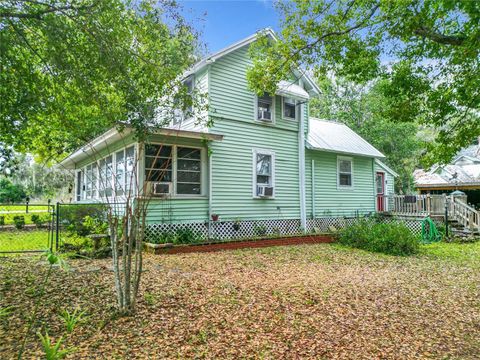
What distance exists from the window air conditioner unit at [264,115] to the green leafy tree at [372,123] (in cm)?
1437

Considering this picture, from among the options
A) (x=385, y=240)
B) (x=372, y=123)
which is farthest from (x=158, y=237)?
(x=372, y=123)

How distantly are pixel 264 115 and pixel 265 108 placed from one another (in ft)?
1.14

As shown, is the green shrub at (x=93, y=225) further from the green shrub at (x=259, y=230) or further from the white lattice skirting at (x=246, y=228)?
the green shrub at (x=259, y=230)

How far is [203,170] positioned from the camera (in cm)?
1116

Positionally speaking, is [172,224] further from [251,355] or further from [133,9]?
[251,355]

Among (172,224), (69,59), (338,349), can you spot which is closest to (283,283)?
(338,349)

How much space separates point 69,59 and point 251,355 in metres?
5.80

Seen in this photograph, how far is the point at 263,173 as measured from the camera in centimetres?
1281

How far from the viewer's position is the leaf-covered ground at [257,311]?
3.57 metres

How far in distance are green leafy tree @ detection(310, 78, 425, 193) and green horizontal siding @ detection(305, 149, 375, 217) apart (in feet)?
31.2

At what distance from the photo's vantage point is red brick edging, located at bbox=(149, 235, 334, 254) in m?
9.41

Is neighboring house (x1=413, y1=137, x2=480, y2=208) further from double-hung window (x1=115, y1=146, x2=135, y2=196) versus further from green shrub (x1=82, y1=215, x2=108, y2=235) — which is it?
green shrub (x1=82, y1=215, x2=108, y2=235)

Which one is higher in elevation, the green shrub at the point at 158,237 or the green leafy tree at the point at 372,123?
the green leafy tree at the point at 372,123

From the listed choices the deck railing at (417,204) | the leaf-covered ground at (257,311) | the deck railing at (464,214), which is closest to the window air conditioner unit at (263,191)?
the leaf-covered ground at (257,311)
